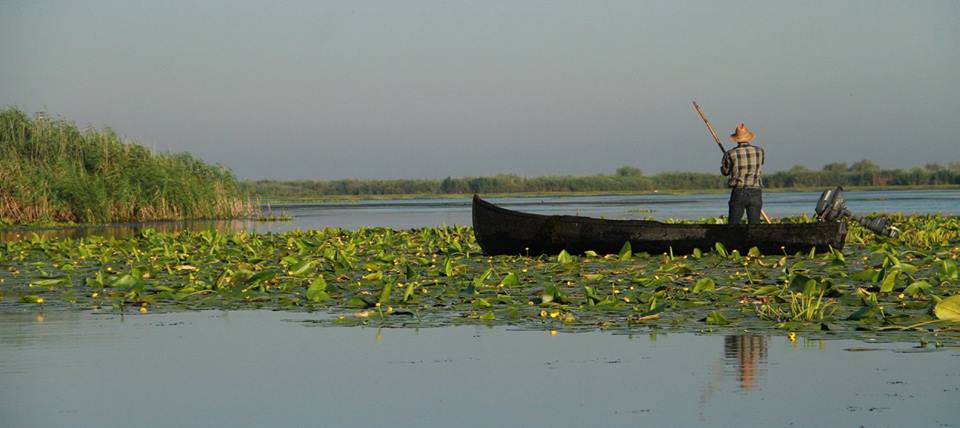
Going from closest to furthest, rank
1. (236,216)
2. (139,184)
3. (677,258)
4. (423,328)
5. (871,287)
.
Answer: (423,328) < (871,287) < (677,258) < (139,184) < (236,216)

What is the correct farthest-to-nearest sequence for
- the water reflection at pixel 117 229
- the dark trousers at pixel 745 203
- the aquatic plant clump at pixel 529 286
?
the water reflection at pixel 117 229 < the dark trousers at pixel 745 203 < the aquatic plant clump at pixel 529 286

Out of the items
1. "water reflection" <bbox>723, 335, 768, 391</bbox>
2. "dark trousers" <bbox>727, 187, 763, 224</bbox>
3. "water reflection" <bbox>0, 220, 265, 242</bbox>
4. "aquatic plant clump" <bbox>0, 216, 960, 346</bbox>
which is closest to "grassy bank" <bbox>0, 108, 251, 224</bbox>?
"water reflection" <bbox>0, 220, 265, 242</bbox>

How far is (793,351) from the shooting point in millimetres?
8469

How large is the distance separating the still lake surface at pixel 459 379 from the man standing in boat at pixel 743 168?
774 centimetres

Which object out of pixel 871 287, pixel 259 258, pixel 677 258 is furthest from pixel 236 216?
pixel 871 287

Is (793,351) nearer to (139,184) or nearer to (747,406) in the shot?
(747,406)

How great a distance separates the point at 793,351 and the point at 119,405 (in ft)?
14.7

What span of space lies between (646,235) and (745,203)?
4.85 feet

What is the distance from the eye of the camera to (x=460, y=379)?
7676mm

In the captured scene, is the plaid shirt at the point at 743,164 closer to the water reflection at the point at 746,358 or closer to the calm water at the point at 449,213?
the water reflection at the point at 746,358

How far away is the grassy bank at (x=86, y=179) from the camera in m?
33.2

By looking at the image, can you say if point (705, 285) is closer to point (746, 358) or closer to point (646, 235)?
point (746, 358)

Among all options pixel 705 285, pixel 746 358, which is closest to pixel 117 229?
pixel 705 285

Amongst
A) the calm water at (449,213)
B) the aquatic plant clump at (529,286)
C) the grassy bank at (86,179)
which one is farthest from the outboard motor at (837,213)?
the grassy bank at (86,179)
